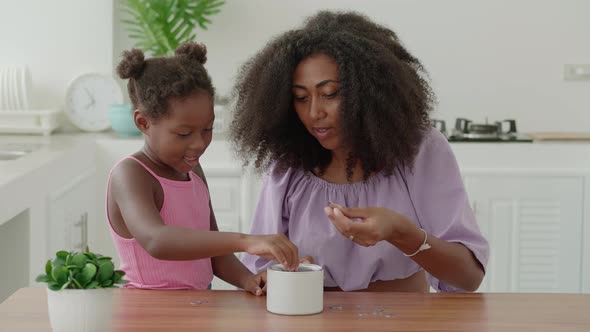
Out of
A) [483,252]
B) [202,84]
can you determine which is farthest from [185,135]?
[483,252]

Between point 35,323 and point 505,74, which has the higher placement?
point 505,74

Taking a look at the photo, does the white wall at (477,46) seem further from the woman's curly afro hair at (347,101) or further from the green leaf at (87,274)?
the green leaf at (87,274)

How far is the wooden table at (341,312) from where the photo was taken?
1.52 metres

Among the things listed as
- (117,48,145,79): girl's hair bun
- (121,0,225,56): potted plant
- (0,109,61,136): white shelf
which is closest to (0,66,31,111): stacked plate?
(0,109,61,136): white shelf

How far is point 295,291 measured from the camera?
61.6 inches

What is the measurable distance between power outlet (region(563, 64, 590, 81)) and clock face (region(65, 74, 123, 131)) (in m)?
1.87

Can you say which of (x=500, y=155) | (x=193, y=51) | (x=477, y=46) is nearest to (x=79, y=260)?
(x=193, y=51)

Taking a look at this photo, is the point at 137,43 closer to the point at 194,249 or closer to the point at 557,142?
the point at 557,142

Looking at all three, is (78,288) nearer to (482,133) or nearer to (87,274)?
(87,274)

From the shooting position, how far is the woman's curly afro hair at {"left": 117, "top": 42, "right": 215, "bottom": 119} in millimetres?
1865

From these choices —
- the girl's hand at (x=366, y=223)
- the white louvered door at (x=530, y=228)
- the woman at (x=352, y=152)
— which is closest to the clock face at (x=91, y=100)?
the white louvered door at (x=530, y=228)

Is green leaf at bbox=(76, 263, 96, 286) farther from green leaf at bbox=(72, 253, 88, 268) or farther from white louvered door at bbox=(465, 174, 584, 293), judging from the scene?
white louvered door at bbox=(465, 174, 584, 293)

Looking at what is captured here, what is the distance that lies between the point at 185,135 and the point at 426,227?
0.55 meters

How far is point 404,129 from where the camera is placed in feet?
6.55
